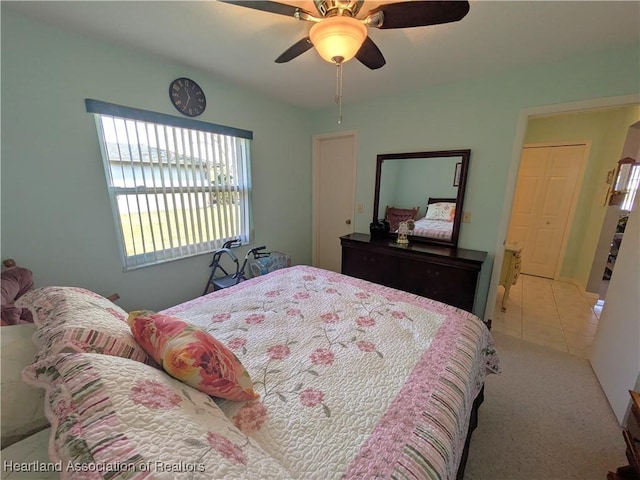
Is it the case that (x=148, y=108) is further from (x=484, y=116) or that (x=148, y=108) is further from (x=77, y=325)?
(x=484, y=116)

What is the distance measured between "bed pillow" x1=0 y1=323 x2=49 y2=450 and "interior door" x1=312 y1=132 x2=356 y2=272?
3.00m

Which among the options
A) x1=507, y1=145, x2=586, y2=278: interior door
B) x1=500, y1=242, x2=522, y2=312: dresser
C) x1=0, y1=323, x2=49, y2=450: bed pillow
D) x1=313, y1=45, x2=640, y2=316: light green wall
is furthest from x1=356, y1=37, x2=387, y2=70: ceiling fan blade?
x1=507, y1=145, x2=586, y2=278: interior door

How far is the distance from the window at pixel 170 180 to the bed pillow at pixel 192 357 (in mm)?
1550

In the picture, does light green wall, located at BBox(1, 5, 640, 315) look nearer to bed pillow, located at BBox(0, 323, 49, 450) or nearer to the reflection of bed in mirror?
the reflection of bed in mirror

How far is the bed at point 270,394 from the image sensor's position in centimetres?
50

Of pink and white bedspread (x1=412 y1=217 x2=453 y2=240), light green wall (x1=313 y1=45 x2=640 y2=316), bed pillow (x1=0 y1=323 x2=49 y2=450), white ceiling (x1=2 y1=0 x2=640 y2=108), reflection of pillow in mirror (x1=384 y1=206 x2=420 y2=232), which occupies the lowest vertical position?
bed pillow (x1=0 y1=323 x2=49 y2=450)

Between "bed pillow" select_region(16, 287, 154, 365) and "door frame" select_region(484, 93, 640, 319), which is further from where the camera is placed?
"door frame" select_region(484, 93, 640, 319)

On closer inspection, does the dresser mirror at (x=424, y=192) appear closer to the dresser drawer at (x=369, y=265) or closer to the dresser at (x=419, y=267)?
the dresser at (x=419, y=267)

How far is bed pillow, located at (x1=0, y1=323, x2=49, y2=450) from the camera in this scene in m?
0.72

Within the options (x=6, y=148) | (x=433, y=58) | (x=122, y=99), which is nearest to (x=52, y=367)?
(x=6, y=148)

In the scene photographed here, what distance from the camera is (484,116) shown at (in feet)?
7.63

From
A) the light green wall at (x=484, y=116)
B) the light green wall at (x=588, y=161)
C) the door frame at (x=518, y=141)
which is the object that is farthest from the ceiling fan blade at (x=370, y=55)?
the light green wall at (x=588, y=161)

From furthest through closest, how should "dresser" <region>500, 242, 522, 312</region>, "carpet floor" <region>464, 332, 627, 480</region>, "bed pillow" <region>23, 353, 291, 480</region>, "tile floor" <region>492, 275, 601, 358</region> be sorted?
"dresser" <region>500, 242, 522, 312</region>, "tile floor" <region>492, 275, 601, 358</region>, "carpet floor" <region>464, 332, 627, 480</region>, "bed pillow" <region>23, 353, 291, 480</region>

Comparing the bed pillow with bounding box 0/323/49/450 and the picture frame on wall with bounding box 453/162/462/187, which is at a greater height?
the picture frame on wall with bounding box 453/162/462/187
